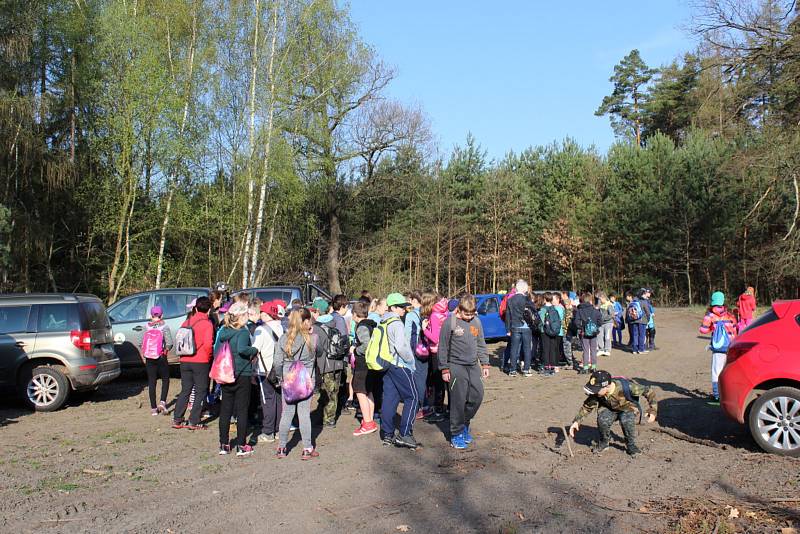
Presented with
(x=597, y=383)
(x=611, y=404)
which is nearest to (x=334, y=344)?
(x=597, y=383)

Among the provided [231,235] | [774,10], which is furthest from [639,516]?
[231,235]

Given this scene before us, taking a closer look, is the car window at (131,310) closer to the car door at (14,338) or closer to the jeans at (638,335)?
the car door at (14,338)

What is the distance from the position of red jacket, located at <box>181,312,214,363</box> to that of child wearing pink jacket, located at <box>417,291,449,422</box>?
2.83m

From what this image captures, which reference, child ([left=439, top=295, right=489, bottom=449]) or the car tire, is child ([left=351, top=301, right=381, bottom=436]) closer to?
child ([left=439, top=295, right=489, bottom=449])

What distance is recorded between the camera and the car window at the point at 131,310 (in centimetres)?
1398

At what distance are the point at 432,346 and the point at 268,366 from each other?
2514 mm

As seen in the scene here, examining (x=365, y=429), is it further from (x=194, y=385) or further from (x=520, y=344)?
(x=520, y=344)

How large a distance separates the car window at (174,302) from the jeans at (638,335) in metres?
11.4

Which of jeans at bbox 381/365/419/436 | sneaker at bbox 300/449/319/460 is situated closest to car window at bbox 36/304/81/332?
sneaker at bbox 300/449/319/460

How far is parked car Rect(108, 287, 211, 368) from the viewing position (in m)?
13.7

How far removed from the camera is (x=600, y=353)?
18.1m

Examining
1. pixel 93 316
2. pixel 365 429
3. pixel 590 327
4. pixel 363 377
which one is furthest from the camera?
pixel 590 327

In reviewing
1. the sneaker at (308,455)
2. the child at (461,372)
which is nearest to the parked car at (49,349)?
the sneaker at (308,455)

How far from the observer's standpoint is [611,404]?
7.41 meters
